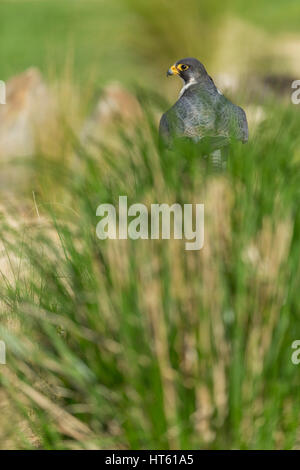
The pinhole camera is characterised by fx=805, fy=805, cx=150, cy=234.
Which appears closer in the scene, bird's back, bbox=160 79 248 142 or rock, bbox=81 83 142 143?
bird's back, bbox=160 79 248 142

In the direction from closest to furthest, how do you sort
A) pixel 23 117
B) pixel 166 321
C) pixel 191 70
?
1. pixel 166 321
2. pixel 191 70
3. pixel 23 117

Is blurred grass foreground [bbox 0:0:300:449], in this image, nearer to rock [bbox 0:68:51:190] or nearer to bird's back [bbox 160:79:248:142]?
bird's back [bbox 160:79:248:142]

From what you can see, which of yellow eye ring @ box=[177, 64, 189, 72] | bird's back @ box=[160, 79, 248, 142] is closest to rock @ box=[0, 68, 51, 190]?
yellow eye ring @ box=[177, 64, 189, 72]

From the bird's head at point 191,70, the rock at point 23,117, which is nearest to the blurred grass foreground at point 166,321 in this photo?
the bird's head at point 191,70

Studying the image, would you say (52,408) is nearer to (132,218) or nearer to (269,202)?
(132,218)

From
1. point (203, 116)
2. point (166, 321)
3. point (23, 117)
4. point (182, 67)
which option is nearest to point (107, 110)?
point (23, 117)

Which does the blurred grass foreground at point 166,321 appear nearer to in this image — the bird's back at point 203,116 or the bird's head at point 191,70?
the bird's back at point 203,116

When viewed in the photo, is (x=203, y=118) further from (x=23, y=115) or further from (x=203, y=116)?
(x=23, y=115)

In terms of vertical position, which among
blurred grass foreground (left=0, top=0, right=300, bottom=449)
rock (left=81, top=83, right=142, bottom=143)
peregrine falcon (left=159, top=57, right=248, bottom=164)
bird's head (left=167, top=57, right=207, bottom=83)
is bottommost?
blurred grass foreground (left=0, top=0, right=300, bottom=449)

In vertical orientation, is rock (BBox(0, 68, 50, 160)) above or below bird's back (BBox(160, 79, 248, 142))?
above

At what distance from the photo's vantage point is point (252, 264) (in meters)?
2.20

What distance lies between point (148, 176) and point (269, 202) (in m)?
0.36

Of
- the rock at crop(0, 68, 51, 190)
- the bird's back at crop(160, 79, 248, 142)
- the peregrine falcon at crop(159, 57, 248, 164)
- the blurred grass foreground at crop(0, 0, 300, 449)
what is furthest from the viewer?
the rock at crop(0, 68, 51, 190)
